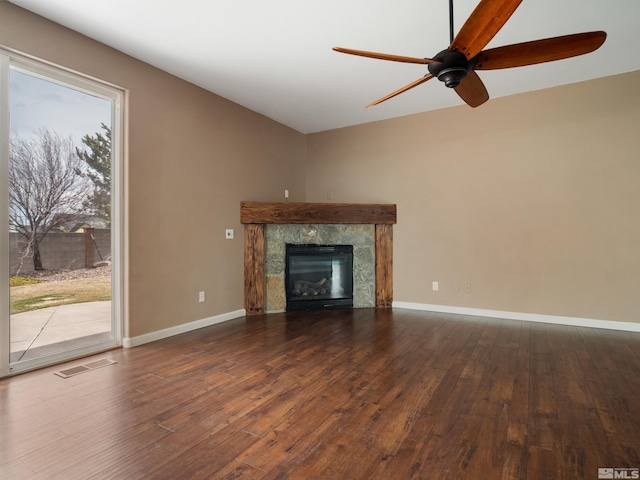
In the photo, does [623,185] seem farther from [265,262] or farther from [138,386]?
[138,386]

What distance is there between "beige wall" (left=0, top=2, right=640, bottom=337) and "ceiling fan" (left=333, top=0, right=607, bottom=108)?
2069 mm

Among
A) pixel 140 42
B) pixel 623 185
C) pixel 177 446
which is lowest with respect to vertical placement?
pixel 177 446

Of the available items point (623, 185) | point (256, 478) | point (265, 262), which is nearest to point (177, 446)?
point (256, 478)

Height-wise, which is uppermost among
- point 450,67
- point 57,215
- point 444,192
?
point 450,67

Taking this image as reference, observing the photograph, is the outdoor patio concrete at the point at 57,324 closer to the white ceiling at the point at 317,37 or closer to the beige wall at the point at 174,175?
the beige wall at the point at 174,175

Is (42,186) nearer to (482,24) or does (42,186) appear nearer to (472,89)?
(482,24)

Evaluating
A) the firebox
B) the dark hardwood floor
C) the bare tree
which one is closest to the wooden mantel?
the firebox

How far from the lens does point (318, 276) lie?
5059mm

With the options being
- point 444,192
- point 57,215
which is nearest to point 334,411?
point 57,215

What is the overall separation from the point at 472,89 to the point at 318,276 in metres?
3.33

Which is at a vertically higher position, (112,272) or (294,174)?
(294,174)

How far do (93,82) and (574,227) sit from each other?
5.37 m

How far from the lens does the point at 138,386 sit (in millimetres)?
2428

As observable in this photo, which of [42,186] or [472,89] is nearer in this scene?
[472,89]
